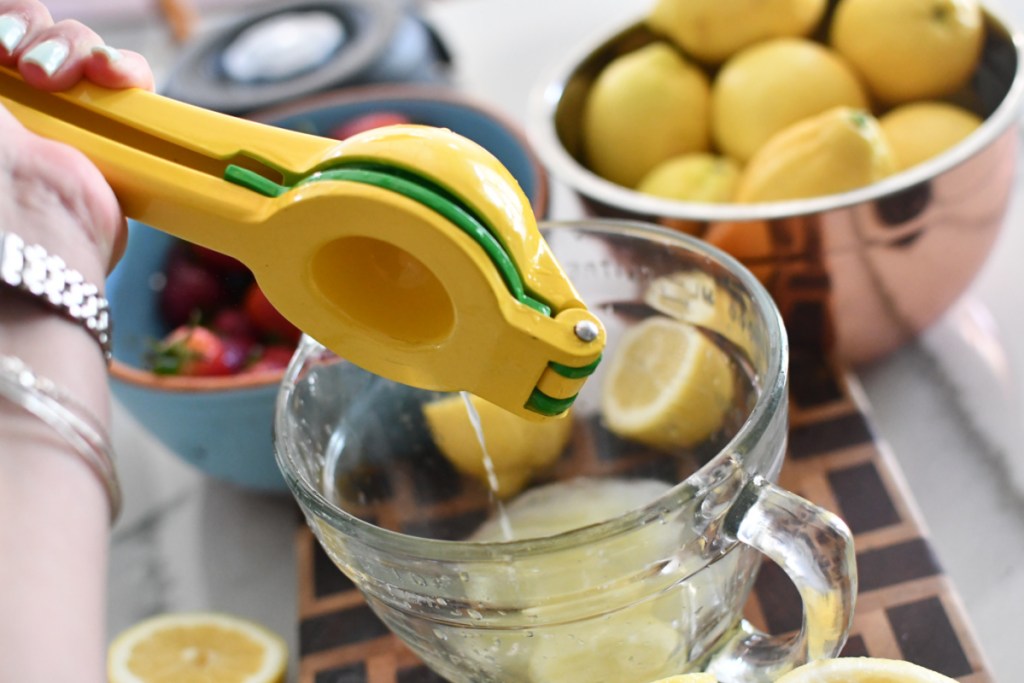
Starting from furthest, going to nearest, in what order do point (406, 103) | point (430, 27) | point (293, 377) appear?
point (430, 27) → point (406, 103) → point (293, 377)

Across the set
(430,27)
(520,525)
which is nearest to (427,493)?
(520,525)

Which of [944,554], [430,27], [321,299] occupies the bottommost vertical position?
[944,554]

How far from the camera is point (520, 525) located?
0.57 m

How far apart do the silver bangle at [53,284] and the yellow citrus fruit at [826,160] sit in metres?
0.38

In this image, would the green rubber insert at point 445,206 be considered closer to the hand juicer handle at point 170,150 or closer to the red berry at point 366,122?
the hand juicer handle at point 170,150

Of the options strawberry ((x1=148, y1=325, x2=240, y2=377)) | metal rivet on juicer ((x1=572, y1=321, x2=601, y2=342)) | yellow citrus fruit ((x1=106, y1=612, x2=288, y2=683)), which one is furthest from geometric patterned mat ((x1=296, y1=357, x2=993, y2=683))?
metal rivet on juicer ((x1=572, y1=321, x2=601, y2=342))

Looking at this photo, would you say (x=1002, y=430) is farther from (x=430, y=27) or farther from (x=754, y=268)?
(x=430, y=27)

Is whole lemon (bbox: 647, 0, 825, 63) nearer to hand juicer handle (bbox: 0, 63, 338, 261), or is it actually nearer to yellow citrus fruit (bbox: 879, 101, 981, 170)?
yellow citrus fruit (bbox: 879, 101, 981, 170)

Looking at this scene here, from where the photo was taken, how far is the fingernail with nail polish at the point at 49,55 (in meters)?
0.41

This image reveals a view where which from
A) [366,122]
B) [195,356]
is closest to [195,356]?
[195,356]

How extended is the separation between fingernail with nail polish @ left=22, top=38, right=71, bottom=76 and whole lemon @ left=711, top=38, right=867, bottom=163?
415mm

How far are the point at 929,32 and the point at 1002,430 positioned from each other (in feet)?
0.79

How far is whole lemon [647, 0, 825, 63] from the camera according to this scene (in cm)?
71

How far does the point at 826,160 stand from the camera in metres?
0.60
